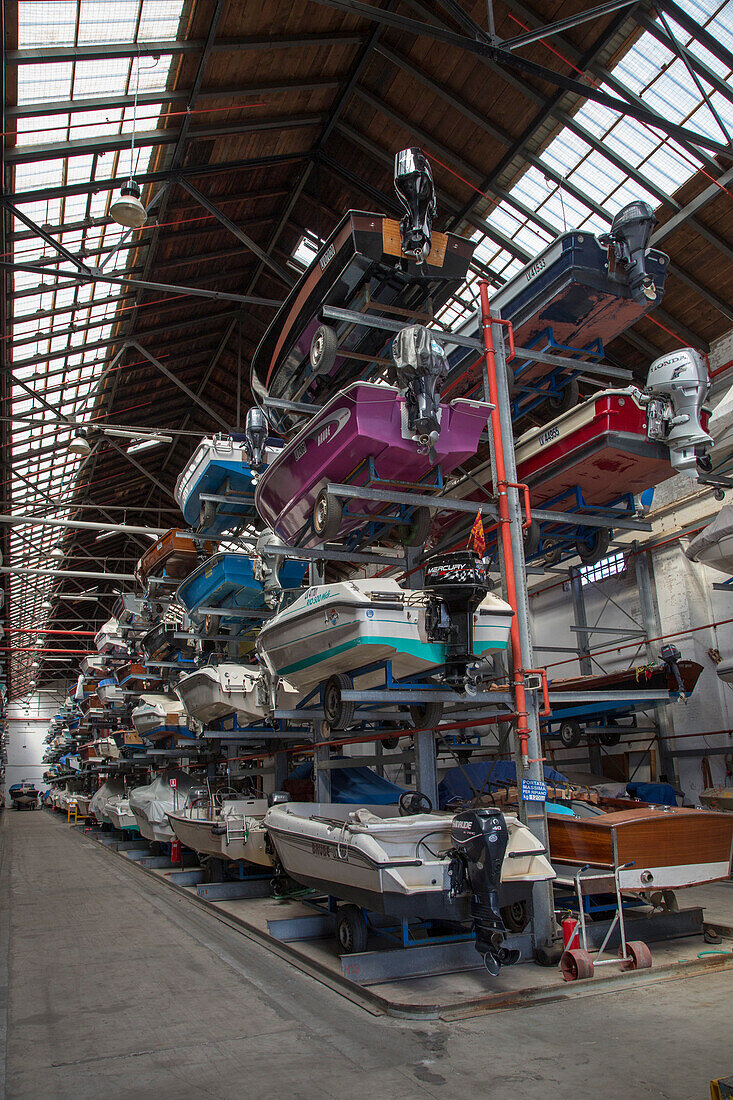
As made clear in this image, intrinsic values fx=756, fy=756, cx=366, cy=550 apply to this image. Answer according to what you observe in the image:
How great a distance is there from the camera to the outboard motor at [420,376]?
5230 mm

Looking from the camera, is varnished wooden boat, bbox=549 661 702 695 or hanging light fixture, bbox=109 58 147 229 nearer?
hanging light fixture, bbox=109 58 147 229

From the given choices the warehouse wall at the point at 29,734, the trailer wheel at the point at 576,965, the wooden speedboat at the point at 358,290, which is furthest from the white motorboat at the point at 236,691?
the warehouse wall at the point at 29,734

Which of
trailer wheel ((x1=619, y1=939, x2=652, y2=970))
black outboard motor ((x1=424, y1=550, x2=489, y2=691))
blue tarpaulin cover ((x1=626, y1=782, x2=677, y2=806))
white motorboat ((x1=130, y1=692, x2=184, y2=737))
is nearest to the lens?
trailer wheel ((x1=619, y1=939, x2=652, y2=970))

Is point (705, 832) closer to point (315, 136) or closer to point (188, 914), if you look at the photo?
point (188, 914)

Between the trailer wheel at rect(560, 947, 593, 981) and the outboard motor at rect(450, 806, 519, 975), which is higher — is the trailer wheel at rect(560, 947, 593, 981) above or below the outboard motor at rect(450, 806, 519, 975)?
below

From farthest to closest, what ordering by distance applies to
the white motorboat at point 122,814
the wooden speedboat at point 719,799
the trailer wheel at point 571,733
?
the white motorboat at point 122,814
the trailer wheel at point 571,733
the wooden speedboat at point 719,799

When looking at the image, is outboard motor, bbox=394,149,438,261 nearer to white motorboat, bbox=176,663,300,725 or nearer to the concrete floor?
white motorboat, bbox=176,663,300,725

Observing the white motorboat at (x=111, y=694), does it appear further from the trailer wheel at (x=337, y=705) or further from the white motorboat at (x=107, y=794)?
the trailer wheel at (x=337, y=705)

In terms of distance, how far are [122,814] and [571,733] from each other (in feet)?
29.9

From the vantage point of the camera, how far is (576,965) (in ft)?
14.7

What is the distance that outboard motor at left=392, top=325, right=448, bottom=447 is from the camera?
5.23 meters

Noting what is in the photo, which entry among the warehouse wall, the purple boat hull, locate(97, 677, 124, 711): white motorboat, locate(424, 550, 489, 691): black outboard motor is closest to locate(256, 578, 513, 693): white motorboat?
locate(424, 550, 489, 691): black outboard motor

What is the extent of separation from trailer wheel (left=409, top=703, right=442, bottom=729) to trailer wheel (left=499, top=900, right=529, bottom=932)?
4.68 ft

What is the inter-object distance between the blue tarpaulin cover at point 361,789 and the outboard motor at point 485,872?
10.5ft
